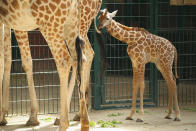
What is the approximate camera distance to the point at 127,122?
580 centimetres

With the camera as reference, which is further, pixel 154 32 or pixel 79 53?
pixel 154 32

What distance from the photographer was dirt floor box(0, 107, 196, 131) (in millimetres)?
5375

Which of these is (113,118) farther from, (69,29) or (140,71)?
(69,29)

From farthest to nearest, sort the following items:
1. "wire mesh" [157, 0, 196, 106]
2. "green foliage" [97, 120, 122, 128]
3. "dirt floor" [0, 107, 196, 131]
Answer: "wire mesh" [157, 0, 196, 106] → "green foliage" [97, 120, 122, 128] → "dirt floor" [0, 107, 196, 131]

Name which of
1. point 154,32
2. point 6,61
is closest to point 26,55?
point 6,61

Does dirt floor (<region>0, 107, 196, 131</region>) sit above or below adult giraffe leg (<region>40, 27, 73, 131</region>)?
below

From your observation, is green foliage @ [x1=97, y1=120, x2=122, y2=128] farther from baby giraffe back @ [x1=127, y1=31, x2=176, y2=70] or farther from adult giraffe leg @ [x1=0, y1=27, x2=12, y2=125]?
adult giraffe leg @ [x1=0, y1=27, x2=12, y2=125]

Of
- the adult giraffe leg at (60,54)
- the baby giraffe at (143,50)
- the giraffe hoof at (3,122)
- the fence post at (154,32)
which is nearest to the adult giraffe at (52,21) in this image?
the adult giraffe leg at (60,54)

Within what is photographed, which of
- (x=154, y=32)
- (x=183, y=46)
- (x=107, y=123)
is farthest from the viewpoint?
(x=183, y=46)

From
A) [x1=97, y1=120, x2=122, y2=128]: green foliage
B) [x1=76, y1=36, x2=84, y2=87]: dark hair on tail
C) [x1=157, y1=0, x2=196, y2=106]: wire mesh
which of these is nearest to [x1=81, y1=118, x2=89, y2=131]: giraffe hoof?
[x1=76, y1=36, x2=84, y2=87]: dark hair on tail

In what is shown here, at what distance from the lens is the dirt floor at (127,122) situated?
5375 mm

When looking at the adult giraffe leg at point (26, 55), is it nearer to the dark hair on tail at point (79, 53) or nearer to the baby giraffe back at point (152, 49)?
the dark hair on tail at point (79, 53)

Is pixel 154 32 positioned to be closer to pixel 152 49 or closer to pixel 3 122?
pixel 152 49

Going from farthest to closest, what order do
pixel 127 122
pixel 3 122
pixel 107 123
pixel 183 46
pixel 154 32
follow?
pixel 183 46 < pixel 154 32 < pixel 127 122 < pixel 107 123 < pixel 3 122
